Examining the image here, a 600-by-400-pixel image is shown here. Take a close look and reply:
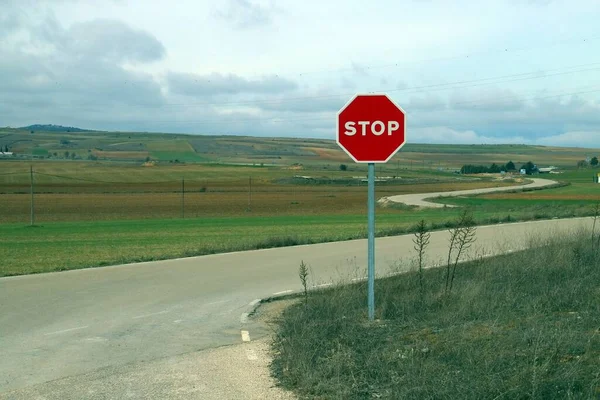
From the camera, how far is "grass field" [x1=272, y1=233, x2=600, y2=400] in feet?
19.2

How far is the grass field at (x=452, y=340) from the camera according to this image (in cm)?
587

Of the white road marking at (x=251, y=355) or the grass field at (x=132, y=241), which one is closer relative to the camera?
the white road marking at (x=251, y=355)

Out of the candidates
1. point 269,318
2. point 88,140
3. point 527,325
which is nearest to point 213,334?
point 269,318

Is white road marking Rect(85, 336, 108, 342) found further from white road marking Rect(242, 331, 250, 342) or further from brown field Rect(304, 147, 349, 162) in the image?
brown field Rect(304, 147, 349, 162)

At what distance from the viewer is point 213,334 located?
9391 mm

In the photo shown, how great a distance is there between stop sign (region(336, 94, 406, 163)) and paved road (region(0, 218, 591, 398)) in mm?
2794

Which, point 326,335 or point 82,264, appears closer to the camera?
point 326,335

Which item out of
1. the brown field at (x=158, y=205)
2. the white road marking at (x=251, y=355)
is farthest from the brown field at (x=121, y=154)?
the white road marking at (x=251, y=355)

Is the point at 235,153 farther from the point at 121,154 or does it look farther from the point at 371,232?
the point at 371,232

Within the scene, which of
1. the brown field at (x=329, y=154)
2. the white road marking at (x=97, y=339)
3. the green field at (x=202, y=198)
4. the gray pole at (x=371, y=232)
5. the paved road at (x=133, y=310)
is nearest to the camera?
the paved road at (x=133, y=310)

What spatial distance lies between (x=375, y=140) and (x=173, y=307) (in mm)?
4493

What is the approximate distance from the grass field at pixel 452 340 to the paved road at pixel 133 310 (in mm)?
1084

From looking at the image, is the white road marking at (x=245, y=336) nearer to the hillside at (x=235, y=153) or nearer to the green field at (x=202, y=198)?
the green field at (x=202, y=198)

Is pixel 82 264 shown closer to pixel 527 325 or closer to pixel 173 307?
pixel 173 307
